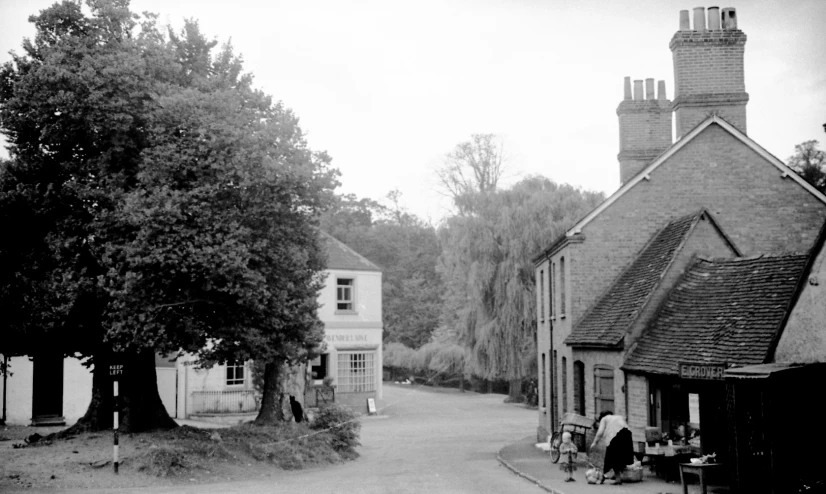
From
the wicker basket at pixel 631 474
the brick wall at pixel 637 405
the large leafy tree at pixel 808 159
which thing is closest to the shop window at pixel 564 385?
the brick wall at pixel 637 405

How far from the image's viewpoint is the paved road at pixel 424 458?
18.1 m

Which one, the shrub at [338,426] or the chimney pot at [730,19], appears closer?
the chimney pot at [730,19]

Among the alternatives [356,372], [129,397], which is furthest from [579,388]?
[356,372]

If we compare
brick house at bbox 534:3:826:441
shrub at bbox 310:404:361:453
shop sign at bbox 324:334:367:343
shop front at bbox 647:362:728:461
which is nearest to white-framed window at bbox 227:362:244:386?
shop sign at bbox 324:334:367:343

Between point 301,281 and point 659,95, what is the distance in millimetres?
14668

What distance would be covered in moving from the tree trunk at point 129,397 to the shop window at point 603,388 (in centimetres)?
1182

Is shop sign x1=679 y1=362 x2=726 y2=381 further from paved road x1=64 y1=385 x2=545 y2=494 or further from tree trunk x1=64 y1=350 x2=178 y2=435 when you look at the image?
tree trunk x1=64 y1=350 x2=178 y2=435

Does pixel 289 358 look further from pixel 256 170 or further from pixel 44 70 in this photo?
pixel 44 70

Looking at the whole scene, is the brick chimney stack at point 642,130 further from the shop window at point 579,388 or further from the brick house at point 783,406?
the brick house at point 783,406

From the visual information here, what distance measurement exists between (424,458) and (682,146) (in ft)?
39.6

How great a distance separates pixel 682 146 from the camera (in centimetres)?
2436

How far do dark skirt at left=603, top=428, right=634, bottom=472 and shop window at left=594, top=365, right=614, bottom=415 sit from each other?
378 centimetres

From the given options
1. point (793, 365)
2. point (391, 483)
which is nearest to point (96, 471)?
point (391, 483)

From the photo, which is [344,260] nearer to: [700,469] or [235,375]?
[235,375]
